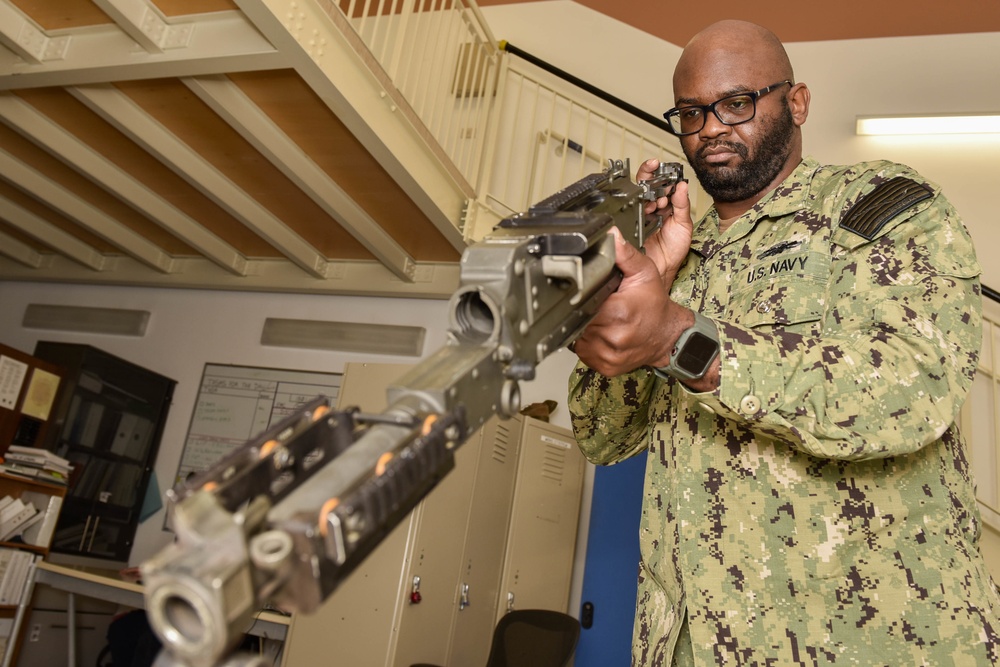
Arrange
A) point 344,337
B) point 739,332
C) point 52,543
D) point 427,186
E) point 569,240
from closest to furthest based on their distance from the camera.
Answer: point 569,240 → point 739,332 → point 427,186 → point 52,543 → point 344,337

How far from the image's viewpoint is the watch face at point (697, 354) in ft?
3.13

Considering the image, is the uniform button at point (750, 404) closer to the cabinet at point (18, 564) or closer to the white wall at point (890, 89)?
the white wall at point (890, 89)

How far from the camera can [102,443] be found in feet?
17.8

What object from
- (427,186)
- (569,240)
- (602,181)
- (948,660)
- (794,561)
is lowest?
(948,660)

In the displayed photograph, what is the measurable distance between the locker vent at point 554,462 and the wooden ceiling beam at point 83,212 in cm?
370

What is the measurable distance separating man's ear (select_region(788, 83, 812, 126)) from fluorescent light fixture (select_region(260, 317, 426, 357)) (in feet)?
13.6

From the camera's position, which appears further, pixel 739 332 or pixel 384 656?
pixel 384 656

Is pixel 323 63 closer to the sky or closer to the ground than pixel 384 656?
closer to the sky

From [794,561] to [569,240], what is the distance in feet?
2.05

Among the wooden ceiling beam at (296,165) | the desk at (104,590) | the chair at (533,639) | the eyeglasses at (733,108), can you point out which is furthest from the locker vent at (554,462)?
the eyeglasses at (733,108)

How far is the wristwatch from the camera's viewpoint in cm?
95

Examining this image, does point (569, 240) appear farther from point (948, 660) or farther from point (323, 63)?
point (323, 63)

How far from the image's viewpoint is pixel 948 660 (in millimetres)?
1022

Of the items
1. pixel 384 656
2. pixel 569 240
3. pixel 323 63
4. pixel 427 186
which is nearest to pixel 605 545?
pixel 384 656
